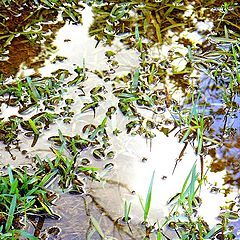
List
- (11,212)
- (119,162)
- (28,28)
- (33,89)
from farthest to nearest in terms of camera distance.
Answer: (28,28) < (33,89) < (119,162) < (11,212)

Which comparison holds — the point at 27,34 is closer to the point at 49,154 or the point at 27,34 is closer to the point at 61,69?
the point at 61,69

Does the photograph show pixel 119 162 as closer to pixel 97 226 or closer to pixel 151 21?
pixel 97 226

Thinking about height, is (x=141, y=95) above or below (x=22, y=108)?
above

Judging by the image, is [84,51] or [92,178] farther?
[84,51]

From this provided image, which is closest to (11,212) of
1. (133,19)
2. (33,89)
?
(33,89)

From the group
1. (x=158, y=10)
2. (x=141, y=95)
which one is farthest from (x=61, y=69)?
(x=158, y=10)

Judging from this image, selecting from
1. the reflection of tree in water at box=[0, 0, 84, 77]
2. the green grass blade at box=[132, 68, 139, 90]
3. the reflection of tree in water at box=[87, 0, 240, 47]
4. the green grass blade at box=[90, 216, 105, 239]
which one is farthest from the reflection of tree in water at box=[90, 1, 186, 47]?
the green grass blade at box=[90, 216, 105, 239]
